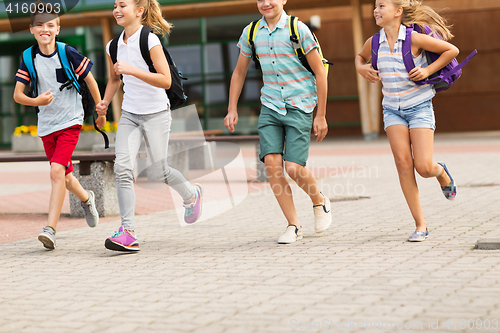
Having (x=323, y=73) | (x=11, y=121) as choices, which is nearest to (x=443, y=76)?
(x=323, y=73)

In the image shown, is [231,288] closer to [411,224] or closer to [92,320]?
[92,320]

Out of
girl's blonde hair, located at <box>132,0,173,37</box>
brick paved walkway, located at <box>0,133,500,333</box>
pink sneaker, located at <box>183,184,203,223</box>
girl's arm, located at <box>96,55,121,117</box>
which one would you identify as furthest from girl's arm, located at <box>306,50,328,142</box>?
girl's arm, located at <box>96,55,121,117</box>

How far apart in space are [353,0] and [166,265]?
17103 mm

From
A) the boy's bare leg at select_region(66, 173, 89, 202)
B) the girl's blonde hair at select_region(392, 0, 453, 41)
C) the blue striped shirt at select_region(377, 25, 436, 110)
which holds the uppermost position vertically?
the girl's blonde hair at select_region(392, 0, 453, 41)

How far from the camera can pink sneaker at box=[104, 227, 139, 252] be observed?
5008 millimetres

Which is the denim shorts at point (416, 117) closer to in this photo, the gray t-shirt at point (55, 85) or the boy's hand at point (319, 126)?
the boy's hand at point (319, 126)

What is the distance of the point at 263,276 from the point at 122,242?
1345 millimetres

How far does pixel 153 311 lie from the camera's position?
11.5 ft

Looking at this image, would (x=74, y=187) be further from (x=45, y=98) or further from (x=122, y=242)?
(x=122, y=242)

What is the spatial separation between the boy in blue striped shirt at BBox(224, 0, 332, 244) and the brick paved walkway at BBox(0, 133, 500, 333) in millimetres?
635

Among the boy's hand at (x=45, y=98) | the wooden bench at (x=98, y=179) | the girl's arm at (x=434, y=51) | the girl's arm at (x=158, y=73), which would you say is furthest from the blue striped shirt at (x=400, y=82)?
the wooden bench at (x=98, y=179)

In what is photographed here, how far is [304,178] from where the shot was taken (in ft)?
17.5

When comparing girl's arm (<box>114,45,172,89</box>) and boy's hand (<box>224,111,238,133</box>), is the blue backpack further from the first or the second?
boy's hand (<box>224,111,238,133</box>)

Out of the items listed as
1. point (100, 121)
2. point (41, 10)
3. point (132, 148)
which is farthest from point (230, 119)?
point (41, 10)
